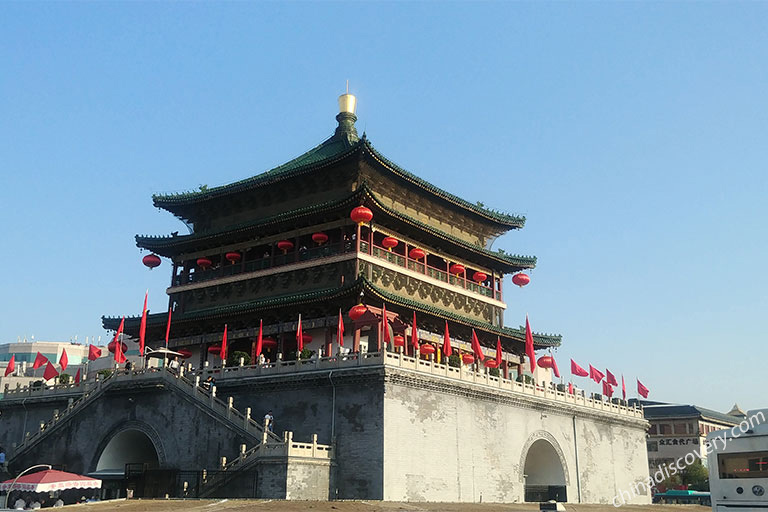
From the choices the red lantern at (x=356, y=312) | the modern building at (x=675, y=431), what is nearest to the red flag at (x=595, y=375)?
the red lantern at (x=356, y=312)

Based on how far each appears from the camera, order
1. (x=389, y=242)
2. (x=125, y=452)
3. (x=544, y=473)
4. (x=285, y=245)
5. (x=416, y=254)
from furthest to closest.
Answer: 1. (x=285, y=245)
2. (x=416, y=254)
3. (x=544, y=473)
4. (x=389, y=242)
5. (x=125, y=452)

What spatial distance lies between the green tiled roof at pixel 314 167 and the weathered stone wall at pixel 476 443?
13.0 meters

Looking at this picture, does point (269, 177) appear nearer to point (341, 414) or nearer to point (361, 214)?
point (361, 214)

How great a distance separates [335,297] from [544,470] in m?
15.1

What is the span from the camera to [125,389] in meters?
36.7

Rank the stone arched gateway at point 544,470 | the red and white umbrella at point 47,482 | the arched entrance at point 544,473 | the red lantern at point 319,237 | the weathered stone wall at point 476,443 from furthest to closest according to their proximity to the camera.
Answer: the red lantern at point 319,237
the arched entrance at point 544,473
the stone arched gateway at point 544,470
the weathered stone wall at point 476,443
the red and white umbrella at point 47,482

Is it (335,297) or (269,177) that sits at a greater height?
(269,177)

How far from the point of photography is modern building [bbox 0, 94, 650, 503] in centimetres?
3147

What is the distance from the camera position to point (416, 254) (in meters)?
42.0

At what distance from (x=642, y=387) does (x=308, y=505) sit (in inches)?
1040

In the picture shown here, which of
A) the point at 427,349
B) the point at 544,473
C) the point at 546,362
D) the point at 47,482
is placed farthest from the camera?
the point at 546,362

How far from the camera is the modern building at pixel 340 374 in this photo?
3147cm

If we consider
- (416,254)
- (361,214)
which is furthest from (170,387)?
(416,254)

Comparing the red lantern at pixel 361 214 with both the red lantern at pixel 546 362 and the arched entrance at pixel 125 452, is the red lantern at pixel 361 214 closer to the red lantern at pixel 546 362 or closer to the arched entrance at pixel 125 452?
the arched entrance at pixel 125 452
